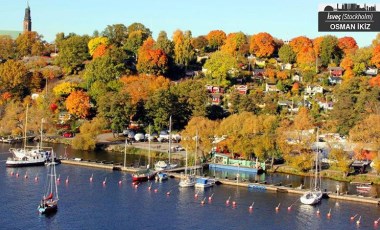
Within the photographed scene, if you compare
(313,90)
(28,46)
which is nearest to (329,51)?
(313,90)

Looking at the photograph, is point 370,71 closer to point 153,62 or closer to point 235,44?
point 235,44

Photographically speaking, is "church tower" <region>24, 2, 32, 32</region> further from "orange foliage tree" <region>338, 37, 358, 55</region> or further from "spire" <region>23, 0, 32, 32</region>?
"orange foliage tree" <region>338, 37, 358, 55</region>

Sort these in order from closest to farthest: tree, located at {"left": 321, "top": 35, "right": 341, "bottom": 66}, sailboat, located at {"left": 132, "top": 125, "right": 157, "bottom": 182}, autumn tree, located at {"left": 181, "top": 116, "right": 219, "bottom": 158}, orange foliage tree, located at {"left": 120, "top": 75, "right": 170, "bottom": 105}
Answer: sailboat, located at {"left": 132, "top": 125, "right": 157, "bottom": 182}
autumn tree, located at {"left": 181, "top": 116, "right": 219, "bottom": 158}
orange foliage tree, located at {"left": 120, "top": 75, "right": 170, "bottom": 105}
tree, located at {"left": 321, "top": 35, "right": 341, "bottom": 66}

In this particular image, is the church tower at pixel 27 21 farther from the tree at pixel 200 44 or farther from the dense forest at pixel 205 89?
the tree at pixel 200 44

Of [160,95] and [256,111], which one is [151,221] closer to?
[160,95]

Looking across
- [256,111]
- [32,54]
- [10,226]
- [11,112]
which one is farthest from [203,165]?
[32,54]

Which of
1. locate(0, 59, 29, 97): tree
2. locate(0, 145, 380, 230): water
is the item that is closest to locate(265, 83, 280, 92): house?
locate(0, 59, 29, 97): tree
